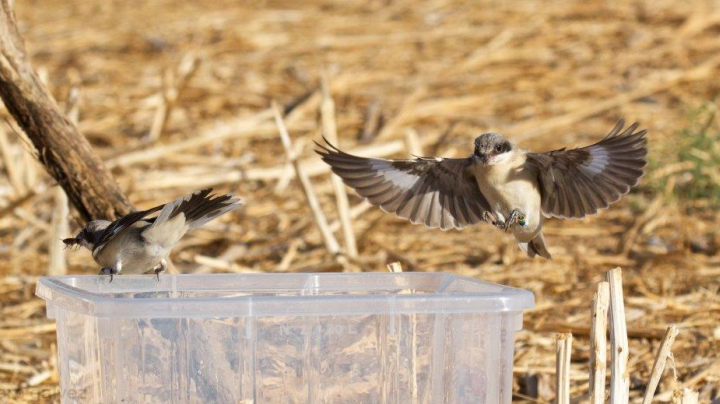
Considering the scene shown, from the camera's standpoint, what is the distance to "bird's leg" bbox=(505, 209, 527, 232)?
4484 mm

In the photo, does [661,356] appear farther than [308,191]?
No

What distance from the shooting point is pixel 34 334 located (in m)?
5.24

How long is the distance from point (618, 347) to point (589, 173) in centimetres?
138

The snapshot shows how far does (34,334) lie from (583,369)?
2581mm

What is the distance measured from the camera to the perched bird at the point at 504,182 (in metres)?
4.36

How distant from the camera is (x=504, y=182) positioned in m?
4.50

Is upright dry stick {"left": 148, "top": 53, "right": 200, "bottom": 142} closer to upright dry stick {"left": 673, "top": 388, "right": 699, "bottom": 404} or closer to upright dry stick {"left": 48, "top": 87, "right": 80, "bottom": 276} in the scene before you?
upright dry stick {"left": 48, "top": 87, "right": 80, "bottom": 276}

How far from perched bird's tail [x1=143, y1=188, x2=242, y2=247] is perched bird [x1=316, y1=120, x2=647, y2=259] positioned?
1.88ft

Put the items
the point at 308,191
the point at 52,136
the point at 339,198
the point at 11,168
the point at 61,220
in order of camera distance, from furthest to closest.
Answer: the point at 11,168
the point at 339,198
the point at 308,191
the point at 61,220
the point at 52,136

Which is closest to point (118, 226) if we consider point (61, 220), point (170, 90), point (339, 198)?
point (61, 220)

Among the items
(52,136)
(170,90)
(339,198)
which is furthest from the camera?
(170,90)

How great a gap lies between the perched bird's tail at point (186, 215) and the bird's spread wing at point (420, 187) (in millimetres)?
864

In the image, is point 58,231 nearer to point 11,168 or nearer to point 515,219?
point 11,168

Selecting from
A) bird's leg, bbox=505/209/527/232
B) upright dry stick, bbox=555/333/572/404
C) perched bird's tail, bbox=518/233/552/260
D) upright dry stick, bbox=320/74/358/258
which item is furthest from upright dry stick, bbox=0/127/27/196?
upright dry stick, bbox=555/333/572/404
